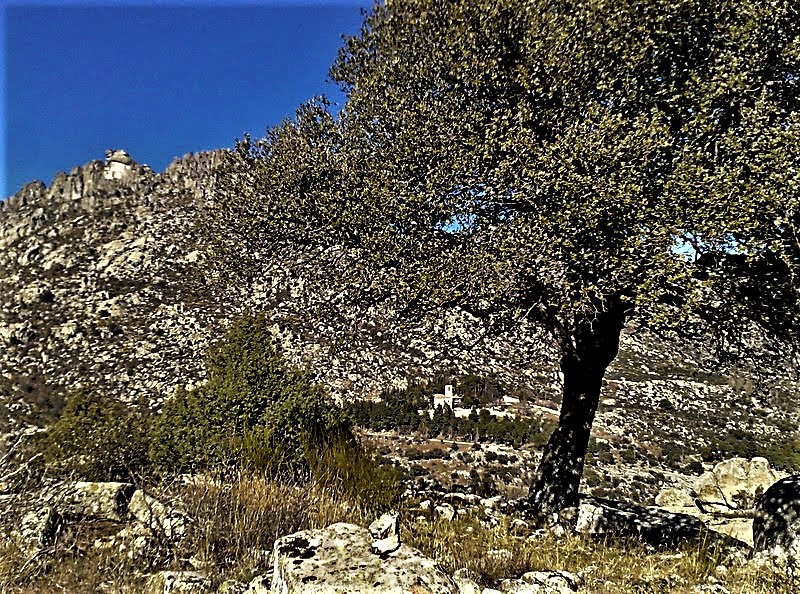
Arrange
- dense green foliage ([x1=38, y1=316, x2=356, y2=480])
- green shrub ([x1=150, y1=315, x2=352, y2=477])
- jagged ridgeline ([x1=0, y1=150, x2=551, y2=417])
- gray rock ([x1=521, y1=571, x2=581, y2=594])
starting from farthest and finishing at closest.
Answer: jagged ridgeline ([x1=0, y1=150, x2=551, y2=417])
green shrub ([x1=150, y1=315, x2=352, y2=477])
dense green foliage ([x1=38, y1=316, x2=356, y2=480])
gray rock ([x1=521, y1=571, x2=581, y2=594])

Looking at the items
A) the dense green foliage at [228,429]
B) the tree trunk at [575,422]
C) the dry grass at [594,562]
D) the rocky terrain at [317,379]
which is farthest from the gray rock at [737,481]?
the dry grass at [594,562]

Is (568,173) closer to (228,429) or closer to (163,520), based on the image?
(163,520)

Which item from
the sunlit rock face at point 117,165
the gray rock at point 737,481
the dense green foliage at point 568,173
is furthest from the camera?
the sunlit rock face at point 117,165

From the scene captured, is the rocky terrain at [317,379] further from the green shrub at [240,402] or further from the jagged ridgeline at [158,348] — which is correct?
the green shrub at [240,402]

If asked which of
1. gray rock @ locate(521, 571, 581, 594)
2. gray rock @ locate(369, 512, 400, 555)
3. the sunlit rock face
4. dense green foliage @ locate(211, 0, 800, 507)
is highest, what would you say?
the sunlit rock face

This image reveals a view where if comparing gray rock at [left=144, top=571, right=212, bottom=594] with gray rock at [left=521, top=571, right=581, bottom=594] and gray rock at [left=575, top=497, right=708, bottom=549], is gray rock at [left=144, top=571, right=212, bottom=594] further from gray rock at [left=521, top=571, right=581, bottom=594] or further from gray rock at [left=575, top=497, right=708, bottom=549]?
gray rock at [left=575, top=497, right=708, bottom=549]

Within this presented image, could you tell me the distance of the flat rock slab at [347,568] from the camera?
4.47 metres

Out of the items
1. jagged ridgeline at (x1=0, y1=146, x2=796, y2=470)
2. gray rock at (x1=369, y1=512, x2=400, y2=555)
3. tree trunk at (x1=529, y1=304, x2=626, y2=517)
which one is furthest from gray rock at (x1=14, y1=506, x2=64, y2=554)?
jagged ridgeline at (x1=0, y1=146, x2=796, y2=470)

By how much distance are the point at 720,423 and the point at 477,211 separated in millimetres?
50913

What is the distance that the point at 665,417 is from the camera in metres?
52.3

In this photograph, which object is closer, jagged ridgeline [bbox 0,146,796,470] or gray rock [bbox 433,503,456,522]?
gray rock [bbox 433,503,456,522]

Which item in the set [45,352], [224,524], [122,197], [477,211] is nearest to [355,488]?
[224,524]

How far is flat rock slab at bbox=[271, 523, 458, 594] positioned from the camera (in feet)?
14.7

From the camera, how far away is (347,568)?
477 centimetres
